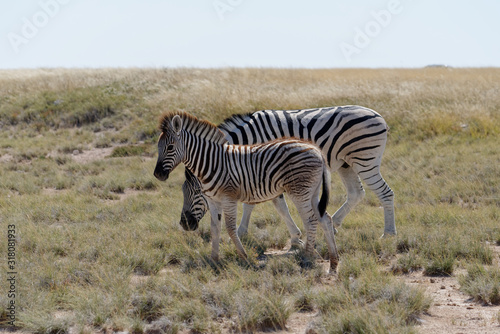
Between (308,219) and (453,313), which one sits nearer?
(453,313)

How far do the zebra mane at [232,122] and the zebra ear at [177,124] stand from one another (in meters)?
1.51

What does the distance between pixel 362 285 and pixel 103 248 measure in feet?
12.8

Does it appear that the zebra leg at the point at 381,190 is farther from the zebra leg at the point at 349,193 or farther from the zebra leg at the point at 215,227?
the zebra leg at the point at 215,227

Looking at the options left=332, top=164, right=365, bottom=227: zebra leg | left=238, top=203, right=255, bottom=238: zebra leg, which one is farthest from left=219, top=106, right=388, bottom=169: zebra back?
left=238, top=203, right=255, bottom=238: zebra leg

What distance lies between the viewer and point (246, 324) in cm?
503

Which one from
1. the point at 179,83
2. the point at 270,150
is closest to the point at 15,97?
the point at 179,83

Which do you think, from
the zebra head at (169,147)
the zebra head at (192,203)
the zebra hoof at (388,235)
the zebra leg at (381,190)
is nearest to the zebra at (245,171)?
the zebra head at (169,147)

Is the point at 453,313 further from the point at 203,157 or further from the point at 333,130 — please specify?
the point at 333,130

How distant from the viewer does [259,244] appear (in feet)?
26.6

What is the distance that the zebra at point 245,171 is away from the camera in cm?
683

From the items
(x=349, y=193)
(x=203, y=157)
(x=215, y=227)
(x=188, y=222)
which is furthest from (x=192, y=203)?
(x=349, y=193)

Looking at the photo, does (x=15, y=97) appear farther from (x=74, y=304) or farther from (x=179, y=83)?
(x=74, y=304)

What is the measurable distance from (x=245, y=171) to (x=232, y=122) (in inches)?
68.9

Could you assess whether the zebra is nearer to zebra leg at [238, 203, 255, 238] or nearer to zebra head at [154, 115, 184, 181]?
zebra head at [154, 115, 184, 181]
